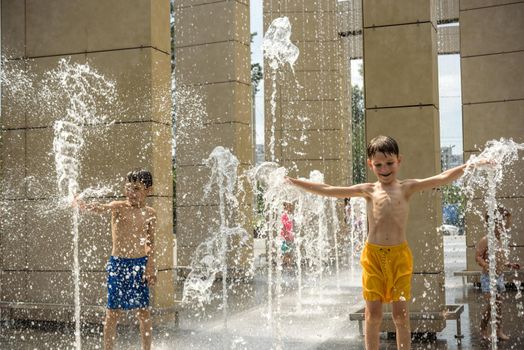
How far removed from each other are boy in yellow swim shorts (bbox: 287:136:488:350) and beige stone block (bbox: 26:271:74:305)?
153 inches

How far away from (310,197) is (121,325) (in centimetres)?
828

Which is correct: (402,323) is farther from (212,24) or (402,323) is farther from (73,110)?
(212,24)

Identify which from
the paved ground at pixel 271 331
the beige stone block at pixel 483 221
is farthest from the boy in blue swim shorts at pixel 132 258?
the beige stone block at pixel 483 221

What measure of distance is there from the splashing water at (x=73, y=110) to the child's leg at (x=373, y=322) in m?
3.80

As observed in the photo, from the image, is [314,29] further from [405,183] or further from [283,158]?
[405,183]

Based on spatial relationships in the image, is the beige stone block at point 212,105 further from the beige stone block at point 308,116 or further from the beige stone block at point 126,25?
the beige stone block at point 126,25

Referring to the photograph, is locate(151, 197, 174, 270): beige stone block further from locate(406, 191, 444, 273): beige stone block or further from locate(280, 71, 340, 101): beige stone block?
locate(280, 71, 340, 101): beige stone block

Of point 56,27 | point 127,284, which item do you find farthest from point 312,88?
point 127,284

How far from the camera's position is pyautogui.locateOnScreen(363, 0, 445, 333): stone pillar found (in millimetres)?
5988

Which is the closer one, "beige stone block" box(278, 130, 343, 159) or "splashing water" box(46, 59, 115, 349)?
"splashing water" box(46, 59, 115, 349)

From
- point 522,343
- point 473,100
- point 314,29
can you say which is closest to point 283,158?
point 314,29

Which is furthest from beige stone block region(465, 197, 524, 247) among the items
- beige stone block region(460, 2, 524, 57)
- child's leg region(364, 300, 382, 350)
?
child's leg region(364, 300, 382, 350)

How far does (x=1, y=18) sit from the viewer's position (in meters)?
7.62

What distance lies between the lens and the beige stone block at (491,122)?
9.90 meters
